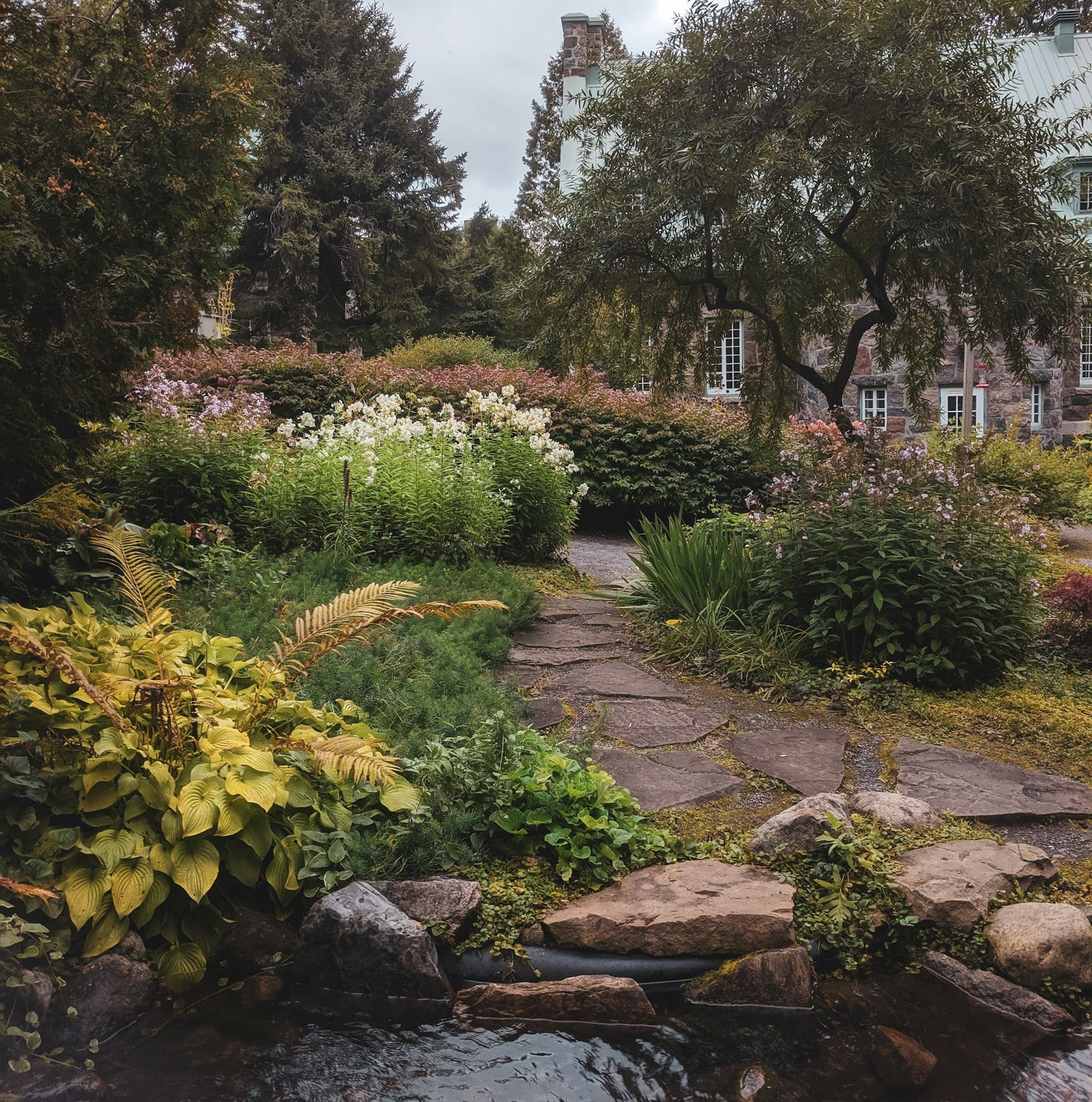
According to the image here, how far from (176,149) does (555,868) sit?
128 inches

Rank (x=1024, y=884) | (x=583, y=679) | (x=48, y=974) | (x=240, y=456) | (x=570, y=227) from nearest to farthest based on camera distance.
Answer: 1. (x=48, y=974)
2. (x=1024, y=884)
3. (x=583, y=679)
4. (x=570, y=227)
5. (x=240, y=456)

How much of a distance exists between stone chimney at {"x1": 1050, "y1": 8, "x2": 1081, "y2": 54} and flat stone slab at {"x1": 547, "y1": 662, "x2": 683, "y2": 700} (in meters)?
20.9

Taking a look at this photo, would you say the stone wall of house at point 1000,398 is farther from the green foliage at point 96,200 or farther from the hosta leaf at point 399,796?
the hosta leaf at point 399,796

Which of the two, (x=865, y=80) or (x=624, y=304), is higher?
(x=865, y=80)

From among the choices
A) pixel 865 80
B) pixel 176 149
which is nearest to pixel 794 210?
pixel 865 80

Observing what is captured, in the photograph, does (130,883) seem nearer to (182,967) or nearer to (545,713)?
(182,967)

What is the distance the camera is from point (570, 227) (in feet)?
20.4

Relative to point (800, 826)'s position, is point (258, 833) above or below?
above

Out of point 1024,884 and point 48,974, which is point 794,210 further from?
point 48,974

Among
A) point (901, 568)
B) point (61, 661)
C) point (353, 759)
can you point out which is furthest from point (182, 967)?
point (901, 568)

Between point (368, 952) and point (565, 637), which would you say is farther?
point (565, 637)

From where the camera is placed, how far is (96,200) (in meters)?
3.49

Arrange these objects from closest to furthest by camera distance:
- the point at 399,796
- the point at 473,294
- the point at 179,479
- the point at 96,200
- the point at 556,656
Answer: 1. the point at 399,796
2. the point at 96,200
3. the point at 556,656
4. the point at 179,479
5. the point at 473,294

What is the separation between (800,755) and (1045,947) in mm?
1514
